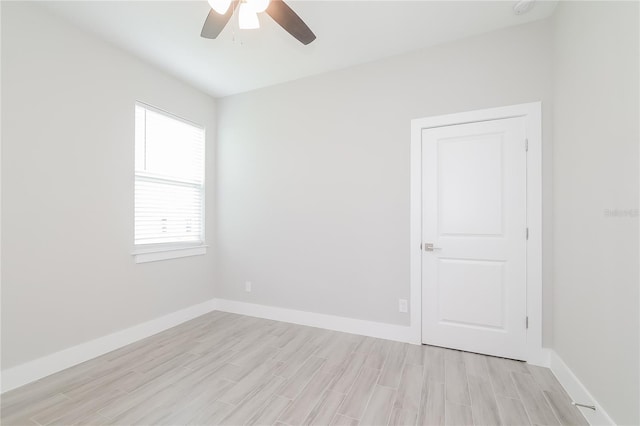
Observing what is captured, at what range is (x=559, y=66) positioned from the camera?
2.15 meters

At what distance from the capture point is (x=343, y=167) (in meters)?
3.05

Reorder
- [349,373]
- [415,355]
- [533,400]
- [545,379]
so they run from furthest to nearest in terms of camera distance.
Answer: [415,355] < [349,373] < [545,379] < [533,400]

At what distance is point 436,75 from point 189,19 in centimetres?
229

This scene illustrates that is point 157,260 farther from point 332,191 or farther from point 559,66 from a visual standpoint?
point 559,66

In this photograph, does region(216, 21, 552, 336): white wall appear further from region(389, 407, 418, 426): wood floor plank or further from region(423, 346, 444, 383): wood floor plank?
region(389, 407, 418, 426): wood floor plank

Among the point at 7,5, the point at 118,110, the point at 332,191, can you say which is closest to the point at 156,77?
the point at 118,110

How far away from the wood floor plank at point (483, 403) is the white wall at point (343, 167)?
803mm

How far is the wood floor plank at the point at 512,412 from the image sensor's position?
5.40 feet

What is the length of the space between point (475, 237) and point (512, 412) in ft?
4.34

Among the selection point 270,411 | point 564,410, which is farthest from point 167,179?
point 564,410

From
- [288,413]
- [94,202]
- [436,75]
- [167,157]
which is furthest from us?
[167,157]

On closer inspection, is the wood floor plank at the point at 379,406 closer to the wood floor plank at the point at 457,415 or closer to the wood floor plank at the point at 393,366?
the wood floor plank at the point at 393,366

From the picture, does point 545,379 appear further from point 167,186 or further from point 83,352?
point 167,186

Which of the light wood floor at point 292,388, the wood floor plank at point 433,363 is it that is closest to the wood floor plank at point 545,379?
the light wood floor at point 292,388
